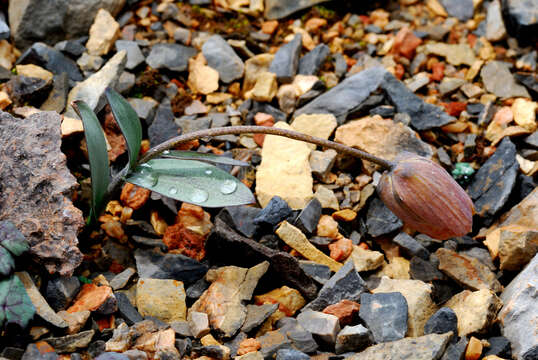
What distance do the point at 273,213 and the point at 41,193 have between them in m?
0.76

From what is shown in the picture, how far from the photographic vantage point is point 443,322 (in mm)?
1759

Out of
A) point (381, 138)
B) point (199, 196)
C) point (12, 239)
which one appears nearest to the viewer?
point (12, 239)

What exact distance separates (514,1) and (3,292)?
2516 mm

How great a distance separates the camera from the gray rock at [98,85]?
235cm

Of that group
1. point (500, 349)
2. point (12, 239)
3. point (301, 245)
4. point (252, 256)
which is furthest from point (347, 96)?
point (12, 239)

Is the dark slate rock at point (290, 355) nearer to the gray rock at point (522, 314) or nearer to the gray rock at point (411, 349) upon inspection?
the gray rock at point (411, 349)

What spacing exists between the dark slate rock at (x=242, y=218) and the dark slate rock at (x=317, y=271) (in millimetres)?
224

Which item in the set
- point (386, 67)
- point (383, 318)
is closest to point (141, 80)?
point (386, 67)

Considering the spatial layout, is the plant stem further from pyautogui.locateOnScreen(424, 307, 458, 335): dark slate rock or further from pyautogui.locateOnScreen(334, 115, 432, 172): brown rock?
pyautogui.locateOnScreen(424, 307, 458, 335): dark slate rock

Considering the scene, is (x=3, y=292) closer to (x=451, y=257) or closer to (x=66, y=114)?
(x=66, y=114)

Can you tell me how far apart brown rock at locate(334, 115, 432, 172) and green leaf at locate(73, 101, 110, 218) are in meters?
0.94

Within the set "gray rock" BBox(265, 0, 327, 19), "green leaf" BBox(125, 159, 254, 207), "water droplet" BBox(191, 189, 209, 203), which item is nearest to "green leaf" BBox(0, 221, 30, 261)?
"green leaf" BBox(125, 159, 254, 207)

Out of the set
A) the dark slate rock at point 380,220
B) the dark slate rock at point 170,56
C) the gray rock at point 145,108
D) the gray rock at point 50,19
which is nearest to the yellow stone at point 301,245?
the dark slate rock at point 380,220

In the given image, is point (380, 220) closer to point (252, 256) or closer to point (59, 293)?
point (252, 256)
